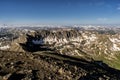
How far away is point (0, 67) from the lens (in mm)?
198000

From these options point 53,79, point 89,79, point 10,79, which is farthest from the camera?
point 89,79

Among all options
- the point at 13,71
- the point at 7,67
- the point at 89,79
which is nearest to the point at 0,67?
the point at 7,67

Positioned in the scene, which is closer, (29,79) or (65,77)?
(29,79)

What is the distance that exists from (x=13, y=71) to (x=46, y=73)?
28.7 m

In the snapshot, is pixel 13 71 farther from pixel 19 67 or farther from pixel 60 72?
pixel 60 72

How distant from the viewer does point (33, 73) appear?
7298 inches

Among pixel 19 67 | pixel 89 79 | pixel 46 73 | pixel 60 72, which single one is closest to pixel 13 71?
pixel 19 67

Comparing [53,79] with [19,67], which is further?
[19,67]

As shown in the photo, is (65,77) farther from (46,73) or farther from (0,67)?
(0,67)

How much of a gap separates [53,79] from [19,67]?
132 feet

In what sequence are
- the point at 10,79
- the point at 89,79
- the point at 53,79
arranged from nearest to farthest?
1. the point at 10,79
2. the point at 53,79
3. the point at 89,79

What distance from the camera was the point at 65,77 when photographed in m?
186

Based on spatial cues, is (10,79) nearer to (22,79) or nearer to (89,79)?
(22,79)

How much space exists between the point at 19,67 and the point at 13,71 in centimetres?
1318
